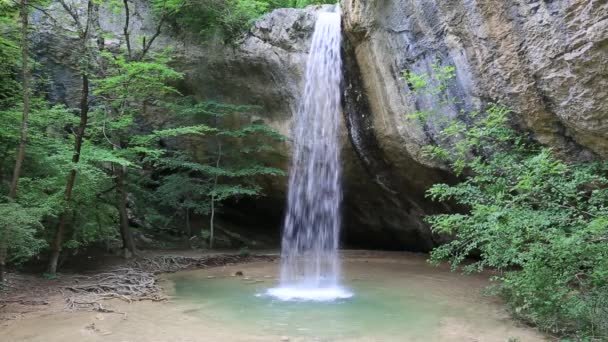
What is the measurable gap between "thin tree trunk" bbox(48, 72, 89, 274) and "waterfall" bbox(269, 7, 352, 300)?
4.35 meters

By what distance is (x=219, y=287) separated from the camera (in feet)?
27.0

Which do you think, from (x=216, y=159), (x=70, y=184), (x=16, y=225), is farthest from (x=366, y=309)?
(x=216, y=159)

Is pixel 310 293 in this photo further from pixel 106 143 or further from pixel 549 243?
pixel 106 143

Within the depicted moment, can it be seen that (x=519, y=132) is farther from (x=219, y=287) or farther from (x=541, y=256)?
(x=219, y=287)

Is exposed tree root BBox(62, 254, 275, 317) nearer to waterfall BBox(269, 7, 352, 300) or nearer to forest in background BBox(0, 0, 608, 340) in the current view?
forest in background BBox(0, 0, 608, 340)

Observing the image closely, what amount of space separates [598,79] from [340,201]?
865cm

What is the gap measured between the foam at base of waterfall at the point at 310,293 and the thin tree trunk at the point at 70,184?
3905 mm

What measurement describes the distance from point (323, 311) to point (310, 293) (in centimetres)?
137

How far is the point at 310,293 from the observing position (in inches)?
308

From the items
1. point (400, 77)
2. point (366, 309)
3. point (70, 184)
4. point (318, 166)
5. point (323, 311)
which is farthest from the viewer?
point (318, 166)

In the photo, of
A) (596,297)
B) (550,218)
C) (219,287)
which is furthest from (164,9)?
(596,297)

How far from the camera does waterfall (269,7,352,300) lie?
438 inches

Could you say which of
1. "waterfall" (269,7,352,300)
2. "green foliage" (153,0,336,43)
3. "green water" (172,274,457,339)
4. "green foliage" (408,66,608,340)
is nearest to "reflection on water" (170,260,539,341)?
"green water" (172,274,457,339)

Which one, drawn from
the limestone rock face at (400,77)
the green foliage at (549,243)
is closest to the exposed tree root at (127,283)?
the limestone rock face at (400,77)
